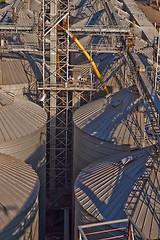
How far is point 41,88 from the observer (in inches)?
1242

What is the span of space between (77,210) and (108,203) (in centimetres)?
270

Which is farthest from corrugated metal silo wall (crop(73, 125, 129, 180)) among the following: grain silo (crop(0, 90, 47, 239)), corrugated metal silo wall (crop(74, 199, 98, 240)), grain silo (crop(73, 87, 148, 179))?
corrugated metal silo wall (crop(74, 199, 98, 240))

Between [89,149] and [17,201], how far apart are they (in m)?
7.38

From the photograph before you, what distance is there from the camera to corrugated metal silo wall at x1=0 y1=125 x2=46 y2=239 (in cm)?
2447

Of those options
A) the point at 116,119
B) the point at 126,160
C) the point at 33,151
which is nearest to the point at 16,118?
the point at 33,151

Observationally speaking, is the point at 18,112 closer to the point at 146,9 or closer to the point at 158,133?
the point at 158,133

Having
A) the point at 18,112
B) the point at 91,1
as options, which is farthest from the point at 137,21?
the point at 18,112

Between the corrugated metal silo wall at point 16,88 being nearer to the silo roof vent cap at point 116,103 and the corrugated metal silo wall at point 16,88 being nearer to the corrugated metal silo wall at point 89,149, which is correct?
the corrugated metal silo wall at point 89,149

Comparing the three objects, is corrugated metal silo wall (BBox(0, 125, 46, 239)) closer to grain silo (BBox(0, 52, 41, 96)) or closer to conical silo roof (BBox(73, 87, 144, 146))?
conical silo roof (BBox(73, 87, 144, 146))

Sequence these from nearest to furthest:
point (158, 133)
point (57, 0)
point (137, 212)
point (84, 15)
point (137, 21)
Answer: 1. point (137, 212)
2. point (158, 133)
3. point (57, 0)
4. point (84, 15)
5. point (137, 21)

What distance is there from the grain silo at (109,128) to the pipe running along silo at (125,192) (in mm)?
2615

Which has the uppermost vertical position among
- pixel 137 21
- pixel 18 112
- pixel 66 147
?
pixel 137 21

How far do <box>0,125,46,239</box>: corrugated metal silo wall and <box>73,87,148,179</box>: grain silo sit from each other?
2.19 metres

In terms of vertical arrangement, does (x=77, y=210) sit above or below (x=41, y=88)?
below
